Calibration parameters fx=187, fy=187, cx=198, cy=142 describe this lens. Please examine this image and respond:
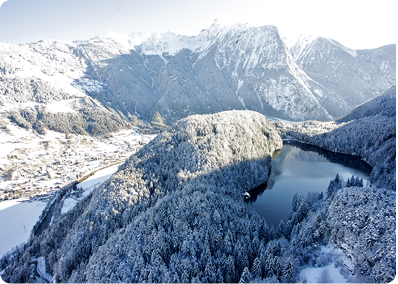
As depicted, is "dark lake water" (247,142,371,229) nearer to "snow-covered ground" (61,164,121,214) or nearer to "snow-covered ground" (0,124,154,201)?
"snow-covered ground" (61,164,121,214)

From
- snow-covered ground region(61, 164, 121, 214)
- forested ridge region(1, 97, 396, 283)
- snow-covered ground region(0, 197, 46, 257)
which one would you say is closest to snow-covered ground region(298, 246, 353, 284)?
forested ridge region(1, 97, 396, 283)

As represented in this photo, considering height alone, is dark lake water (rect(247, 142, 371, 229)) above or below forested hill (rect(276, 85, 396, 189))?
below

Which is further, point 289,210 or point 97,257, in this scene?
point 289,210

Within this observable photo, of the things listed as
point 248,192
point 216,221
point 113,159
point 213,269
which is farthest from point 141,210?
point 113,159

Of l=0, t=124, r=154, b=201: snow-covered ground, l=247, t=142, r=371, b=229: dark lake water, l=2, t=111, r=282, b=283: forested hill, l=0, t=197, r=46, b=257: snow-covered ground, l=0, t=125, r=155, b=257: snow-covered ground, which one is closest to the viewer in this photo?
l=2, t=111, r=282, b=283: forested hill

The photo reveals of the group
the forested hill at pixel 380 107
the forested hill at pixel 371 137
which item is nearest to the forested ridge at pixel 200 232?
the forested hill at pixel 371 137

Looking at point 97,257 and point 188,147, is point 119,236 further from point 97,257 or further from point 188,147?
point 188,147

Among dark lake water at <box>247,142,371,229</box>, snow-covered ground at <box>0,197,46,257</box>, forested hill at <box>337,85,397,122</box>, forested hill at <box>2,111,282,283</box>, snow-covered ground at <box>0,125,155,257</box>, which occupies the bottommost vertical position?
snow-covered ground at <box>0,197,46,257</box>

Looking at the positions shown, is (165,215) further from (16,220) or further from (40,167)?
(40,167)

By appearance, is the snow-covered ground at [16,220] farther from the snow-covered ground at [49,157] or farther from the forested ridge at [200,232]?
the forested ridge at [200,232]
